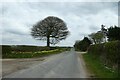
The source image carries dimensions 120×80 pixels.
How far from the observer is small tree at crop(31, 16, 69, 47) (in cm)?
8400

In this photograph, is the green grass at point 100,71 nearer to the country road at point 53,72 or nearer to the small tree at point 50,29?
the country road at point 53,72

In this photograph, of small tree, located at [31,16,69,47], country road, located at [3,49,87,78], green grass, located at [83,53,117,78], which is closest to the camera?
green grass, located at [83,53,117,78]

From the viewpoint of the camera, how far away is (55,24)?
279 ft

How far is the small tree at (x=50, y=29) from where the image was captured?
84.0 m

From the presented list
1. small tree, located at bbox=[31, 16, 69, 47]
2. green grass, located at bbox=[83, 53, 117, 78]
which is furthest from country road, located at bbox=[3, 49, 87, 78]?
small tree, located at bbox=[31, 16, 69, 47]

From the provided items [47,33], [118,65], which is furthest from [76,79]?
[47,33]

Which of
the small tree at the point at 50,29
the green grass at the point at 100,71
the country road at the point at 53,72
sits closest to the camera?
the green grass at the point at 100,71

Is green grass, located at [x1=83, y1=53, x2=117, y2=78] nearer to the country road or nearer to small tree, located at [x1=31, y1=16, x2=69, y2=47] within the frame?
the country road

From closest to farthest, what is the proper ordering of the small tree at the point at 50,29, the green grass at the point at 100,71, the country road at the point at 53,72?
1. the green grass at the point at 100,71
2. the country road at the point at 53,72
3. the small tree at the point at 50,29

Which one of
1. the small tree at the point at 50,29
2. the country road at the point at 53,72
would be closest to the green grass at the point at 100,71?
the country road at the point at 53,72

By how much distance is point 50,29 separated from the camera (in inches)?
3307

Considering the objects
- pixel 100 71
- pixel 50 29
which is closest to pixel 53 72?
pixel 100 71

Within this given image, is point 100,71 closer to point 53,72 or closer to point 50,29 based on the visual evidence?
point 53,72

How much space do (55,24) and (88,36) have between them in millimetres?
32767
